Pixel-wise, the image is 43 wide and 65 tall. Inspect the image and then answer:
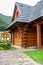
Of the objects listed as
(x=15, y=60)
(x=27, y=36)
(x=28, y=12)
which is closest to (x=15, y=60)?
(x=15, y=60)

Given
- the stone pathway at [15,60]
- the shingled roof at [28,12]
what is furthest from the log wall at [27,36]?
the stone pathway at [15,60]

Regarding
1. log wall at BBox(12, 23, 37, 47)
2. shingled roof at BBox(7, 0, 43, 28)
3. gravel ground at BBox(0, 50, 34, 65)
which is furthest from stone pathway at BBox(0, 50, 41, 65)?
shingled roof at BBox(7, 0, 43, 28)

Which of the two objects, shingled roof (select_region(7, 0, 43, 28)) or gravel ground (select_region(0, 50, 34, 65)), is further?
shingled roof (select_region(7, 0, 43, 28))

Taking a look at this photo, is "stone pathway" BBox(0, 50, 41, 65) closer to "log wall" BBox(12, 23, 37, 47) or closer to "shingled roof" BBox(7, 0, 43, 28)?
"log wall" BBox(12, 23, 37, 47)

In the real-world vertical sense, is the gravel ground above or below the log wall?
below

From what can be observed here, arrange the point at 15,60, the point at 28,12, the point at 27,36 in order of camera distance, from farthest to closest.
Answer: the point at 28,12 < the point at 27,36 < the point at 15,60

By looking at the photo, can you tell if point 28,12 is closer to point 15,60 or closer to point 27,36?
point 27,36

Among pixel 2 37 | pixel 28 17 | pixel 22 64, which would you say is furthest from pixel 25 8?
pixel 2 37

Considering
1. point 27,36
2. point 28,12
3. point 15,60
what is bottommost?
point 15,60

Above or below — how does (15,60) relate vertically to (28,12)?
below

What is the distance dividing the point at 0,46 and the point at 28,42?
310cm

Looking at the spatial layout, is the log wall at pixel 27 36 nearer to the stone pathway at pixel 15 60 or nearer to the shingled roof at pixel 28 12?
the shingled roof at pixel 28 12

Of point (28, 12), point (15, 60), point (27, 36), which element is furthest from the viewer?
point (28, 12)

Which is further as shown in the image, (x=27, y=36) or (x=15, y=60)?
(x=27, y=36)
